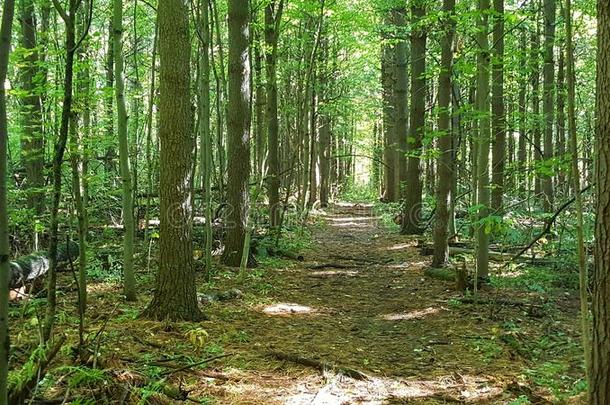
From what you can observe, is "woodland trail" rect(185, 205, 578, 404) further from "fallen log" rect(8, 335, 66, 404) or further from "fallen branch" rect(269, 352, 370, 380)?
"fallen log" rect(8, 335, 66, 404)

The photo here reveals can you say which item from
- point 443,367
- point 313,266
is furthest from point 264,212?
point 443,367

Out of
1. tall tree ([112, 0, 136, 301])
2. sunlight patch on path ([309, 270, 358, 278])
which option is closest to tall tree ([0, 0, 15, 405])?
tall tree ([112, 0, 136, 301])

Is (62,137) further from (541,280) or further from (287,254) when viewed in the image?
(287,254)

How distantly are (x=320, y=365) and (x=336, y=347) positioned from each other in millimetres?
827

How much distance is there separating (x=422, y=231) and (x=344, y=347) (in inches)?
396

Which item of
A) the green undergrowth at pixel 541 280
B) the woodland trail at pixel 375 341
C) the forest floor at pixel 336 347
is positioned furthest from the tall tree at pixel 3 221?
the green undergrowth at pixel 541 280

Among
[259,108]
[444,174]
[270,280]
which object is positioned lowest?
[270,280]

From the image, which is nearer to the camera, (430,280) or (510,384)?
(510,384)

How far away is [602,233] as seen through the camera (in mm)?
2994

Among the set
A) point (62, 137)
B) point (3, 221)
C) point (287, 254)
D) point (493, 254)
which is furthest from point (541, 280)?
point (3, 221)

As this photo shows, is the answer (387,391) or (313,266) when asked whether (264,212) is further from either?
(387,391)

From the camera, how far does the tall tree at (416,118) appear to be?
13727 mm

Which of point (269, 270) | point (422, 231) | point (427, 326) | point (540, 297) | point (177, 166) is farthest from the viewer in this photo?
point (422, 231)

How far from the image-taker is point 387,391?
4.53 meters
